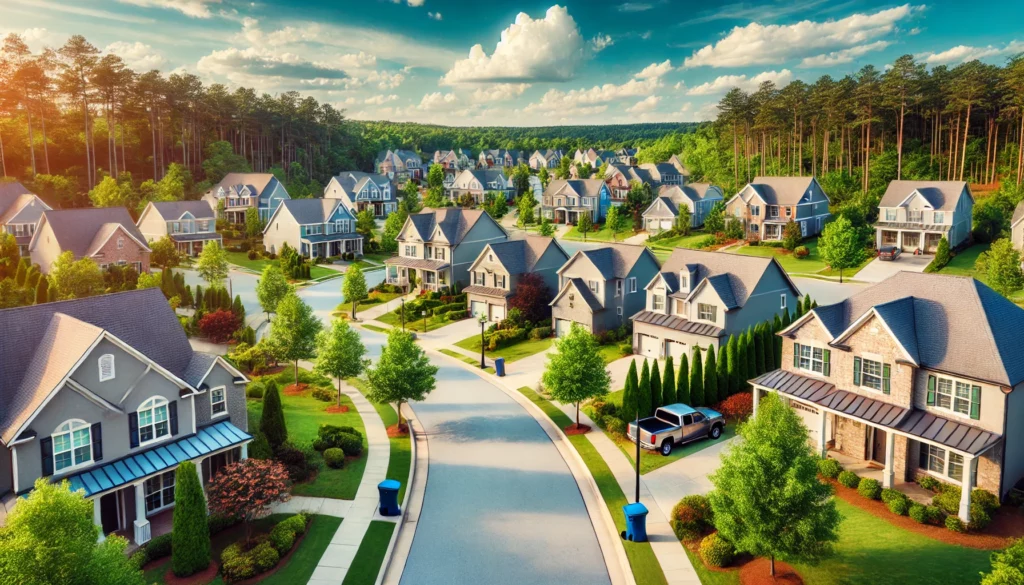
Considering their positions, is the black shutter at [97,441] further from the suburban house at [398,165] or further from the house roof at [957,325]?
the suburban house at [398,165]

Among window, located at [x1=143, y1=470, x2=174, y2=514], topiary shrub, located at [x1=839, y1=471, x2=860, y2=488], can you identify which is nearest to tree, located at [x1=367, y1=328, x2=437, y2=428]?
window, located at [x1=143, y1=470, x2=174, y2=514]

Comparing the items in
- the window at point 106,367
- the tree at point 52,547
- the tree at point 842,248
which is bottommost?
the tree at point 52,547

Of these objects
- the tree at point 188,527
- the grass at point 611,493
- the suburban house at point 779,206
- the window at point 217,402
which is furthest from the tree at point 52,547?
the suburban house at point 779,206

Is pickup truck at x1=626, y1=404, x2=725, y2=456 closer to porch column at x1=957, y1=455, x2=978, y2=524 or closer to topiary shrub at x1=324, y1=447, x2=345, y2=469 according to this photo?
porch column at x1=957, y1=455, x2=978, y2=524

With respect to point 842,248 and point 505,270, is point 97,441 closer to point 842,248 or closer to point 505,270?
point 505,270

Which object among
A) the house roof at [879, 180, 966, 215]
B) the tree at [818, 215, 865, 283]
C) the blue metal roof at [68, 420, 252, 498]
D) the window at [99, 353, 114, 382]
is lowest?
the blue metal roof at [68, 420, 252, 498]

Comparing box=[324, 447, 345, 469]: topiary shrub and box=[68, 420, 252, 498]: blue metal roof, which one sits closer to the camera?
box=[68, 420, 252, 498]: blue metal roof
